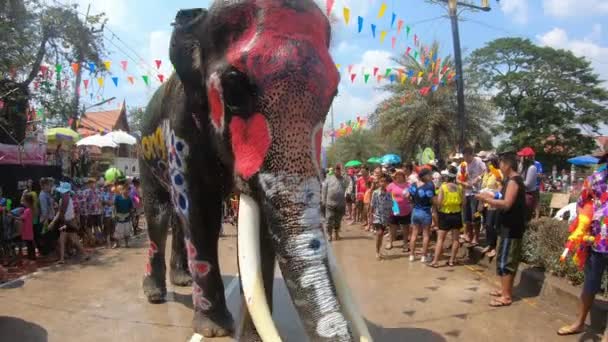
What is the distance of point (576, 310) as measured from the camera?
4.88 m

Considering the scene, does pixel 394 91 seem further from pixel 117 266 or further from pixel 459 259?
pixel 117 266

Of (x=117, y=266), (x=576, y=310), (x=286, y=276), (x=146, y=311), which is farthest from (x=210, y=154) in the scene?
(x=117, y=266)

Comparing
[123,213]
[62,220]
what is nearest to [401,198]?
[123,213]

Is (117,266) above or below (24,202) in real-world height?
below

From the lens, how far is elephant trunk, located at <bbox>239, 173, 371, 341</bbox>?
239 cm

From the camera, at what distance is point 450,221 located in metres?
7.39

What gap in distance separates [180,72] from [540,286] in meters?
4.87

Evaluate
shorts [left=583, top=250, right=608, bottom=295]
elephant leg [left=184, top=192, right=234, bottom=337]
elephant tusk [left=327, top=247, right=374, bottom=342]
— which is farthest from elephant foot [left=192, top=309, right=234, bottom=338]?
shorts [left=583, top=250, right=608, bottom=295]

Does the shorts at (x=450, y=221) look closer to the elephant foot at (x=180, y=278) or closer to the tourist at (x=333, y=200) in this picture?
the tourist at (x=333, y=200)

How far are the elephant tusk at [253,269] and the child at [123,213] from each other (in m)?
7.78

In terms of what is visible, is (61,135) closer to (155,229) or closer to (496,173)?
(155,229)

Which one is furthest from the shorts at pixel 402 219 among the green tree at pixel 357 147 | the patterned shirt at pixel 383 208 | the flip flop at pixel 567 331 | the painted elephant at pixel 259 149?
the green tree at pixel 357 147

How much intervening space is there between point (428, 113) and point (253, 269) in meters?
19.9

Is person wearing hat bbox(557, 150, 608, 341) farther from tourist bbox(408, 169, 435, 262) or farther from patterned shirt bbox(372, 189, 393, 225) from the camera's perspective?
patterned shirt bbox(372, 189, 393, 225)
